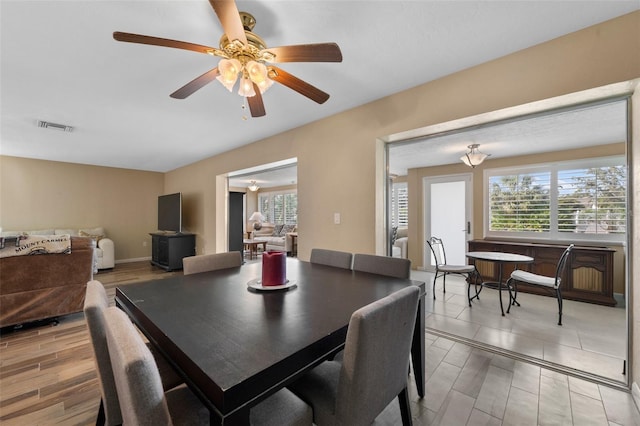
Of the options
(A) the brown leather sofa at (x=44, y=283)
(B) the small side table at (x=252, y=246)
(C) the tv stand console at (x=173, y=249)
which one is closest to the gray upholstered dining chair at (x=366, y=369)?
(A) the brown leather sofa at (x=44, y=283)

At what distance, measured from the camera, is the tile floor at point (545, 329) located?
2053 mm

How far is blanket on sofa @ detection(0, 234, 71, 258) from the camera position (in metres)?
2.54

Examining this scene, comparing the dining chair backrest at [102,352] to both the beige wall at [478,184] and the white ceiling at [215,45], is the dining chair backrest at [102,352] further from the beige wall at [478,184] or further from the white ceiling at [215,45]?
the beige wall at [478,184]

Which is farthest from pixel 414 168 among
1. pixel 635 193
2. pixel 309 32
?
pixel 309 32

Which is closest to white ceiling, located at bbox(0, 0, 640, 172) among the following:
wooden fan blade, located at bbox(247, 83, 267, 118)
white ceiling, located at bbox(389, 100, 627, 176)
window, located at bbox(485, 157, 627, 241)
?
wooden fan blade, located at bbox(247, 83, 267, 118)

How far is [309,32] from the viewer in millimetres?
1652

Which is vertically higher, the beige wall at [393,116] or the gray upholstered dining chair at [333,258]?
the beige wall at [393,116]

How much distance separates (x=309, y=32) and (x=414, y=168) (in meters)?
4.41

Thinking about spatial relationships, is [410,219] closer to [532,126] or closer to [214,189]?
[532,126]

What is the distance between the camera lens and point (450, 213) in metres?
5.16

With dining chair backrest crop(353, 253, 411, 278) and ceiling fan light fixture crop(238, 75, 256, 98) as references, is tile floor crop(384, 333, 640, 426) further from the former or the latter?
ceiling fan light fixture crop(238, 75, 256, 98)

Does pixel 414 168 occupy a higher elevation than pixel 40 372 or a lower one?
higher

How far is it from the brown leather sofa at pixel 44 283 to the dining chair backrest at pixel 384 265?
3084 mm

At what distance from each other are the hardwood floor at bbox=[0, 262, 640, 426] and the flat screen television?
333 centimetres
